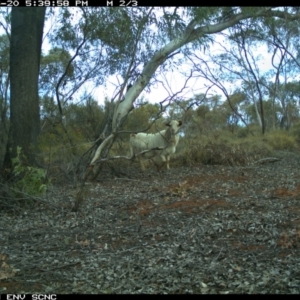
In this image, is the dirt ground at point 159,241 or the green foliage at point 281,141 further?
the green foliage at point 281,141

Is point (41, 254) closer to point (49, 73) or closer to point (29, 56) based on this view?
→ point (29, 56)

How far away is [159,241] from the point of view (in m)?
5.59

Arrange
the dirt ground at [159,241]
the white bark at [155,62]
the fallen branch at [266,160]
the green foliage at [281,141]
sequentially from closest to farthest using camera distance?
the dirt ground at [159,241] → the white bark at [155,62] → the fallen branch at [266,160] → the green foliage at [281,141]

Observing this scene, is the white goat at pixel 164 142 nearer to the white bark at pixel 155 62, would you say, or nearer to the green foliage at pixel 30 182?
the white bark at pixel 155 62

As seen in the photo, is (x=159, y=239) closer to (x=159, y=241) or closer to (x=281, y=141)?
(x=159, y=241)

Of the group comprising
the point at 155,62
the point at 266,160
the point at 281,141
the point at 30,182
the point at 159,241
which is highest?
the point at 155,62

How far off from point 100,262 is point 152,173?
25.4ft

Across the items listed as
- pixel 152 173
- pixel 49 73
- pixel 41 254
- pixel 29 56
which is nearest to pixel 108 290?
pixel 41 254

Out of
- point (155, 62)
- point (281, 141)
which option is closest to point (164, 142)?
point (155, 62)

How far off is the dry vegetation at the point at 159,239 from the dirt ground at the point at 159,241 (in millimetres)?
12

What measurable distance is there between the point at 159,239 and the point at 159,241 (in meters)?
0.09

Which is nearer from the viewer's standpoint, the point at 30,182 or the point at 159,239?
the point at 159,239

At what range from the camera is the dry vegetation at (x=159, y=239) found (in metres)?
4.26

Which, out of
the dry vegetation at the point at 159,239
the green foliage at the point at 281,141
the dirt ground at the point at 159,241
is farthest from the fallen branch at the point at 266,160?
the green foliage at the point at 281,141
